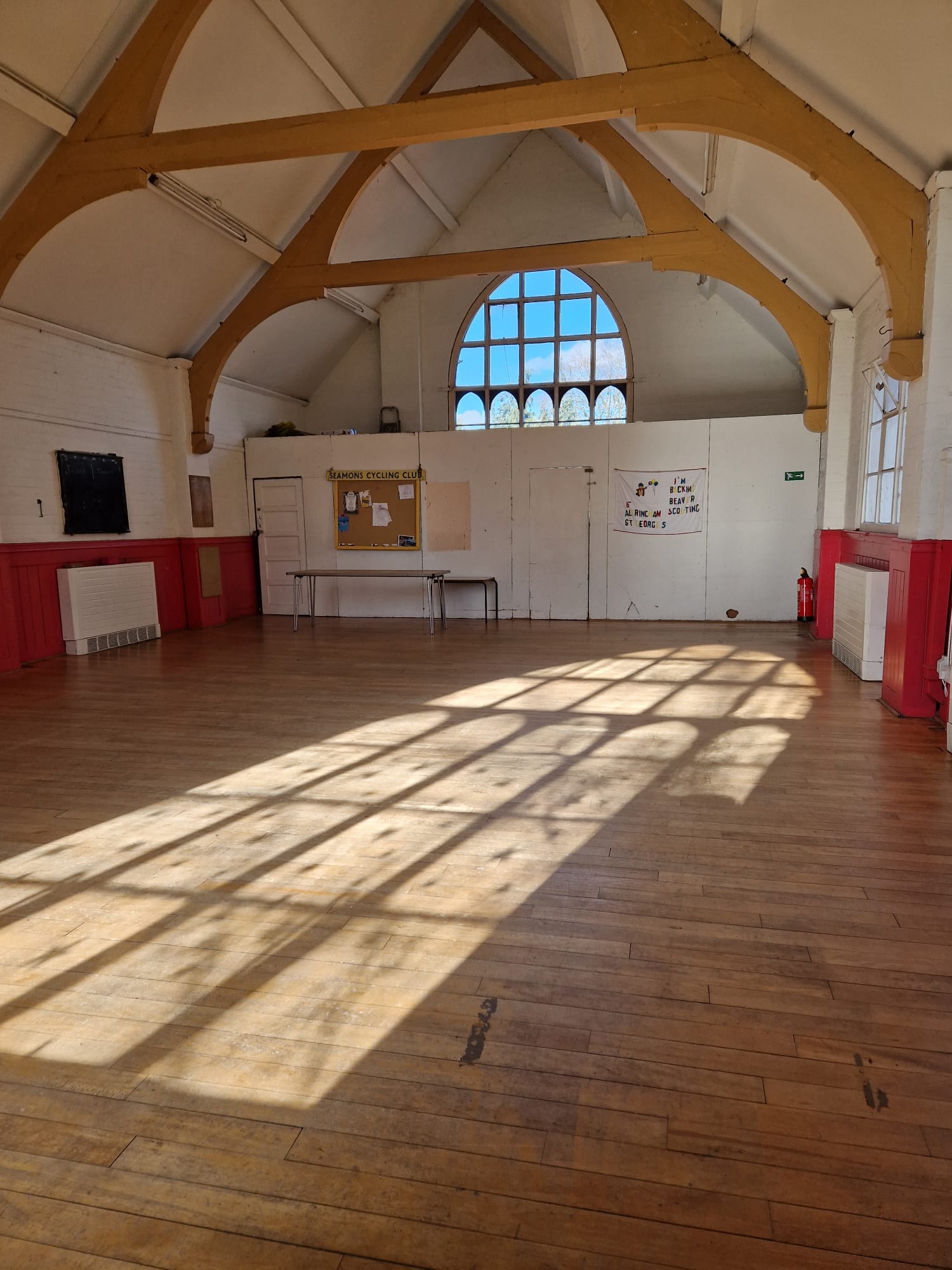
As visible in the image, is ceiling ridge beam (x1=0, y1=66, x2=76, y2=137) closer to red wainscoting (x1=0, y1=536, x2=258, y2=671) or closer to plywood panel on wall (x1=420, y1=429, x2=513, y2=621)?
red wainscoting (x1=0, y1=536, x2=258, y2=671)

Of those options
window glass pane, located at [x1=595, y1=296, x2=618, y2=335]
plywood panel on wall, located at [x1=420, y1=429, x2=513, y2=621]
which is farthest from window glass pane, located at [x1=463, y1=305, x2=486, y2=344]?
plywood panel on wall, located at [x1=420, y1=429, x2=513, y2=621]

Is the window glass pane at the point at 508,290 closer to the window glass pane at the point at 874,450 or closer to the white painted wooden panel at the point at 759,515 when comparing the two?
the white painted wooden panel at the point at 759,515

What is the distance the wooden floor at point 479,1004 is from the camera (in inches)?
59.5

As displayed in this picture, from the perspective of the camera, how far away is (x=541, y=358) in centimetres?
1170

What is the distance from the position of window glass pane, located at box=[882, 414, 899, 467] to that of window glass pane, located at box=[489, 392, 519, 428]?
629cm

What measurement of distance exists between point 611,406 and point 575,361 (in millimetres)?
875

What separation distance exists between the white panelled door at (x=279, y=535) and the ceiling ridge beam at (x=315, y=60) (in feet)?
13.5

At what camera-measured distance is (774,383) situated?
10.8m

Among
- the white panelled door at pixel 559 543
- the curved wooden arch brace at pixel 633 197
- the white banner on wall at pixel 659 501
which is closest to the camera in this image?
the curved wooden arch brace at pixel 633 197

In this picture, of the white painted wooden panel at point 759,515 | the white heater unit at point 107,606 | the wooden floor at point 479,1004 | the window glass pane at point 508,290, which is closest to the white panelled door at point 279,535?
the white heater unit at point 107,606

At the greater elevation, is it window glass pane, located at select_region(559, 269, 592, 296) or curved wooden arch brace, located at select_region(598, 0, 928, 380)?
window glass pane, located at select_region(559, 269, 592, 296)

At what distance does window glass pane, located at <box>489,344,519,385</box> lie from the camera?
11.8 m

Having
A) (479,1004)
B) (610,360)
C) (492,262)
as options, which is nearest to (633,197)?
(492,262)

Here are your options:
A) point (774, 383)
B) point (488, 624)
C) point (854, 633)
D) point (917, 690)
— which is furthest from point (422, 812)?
point (774, 383)
